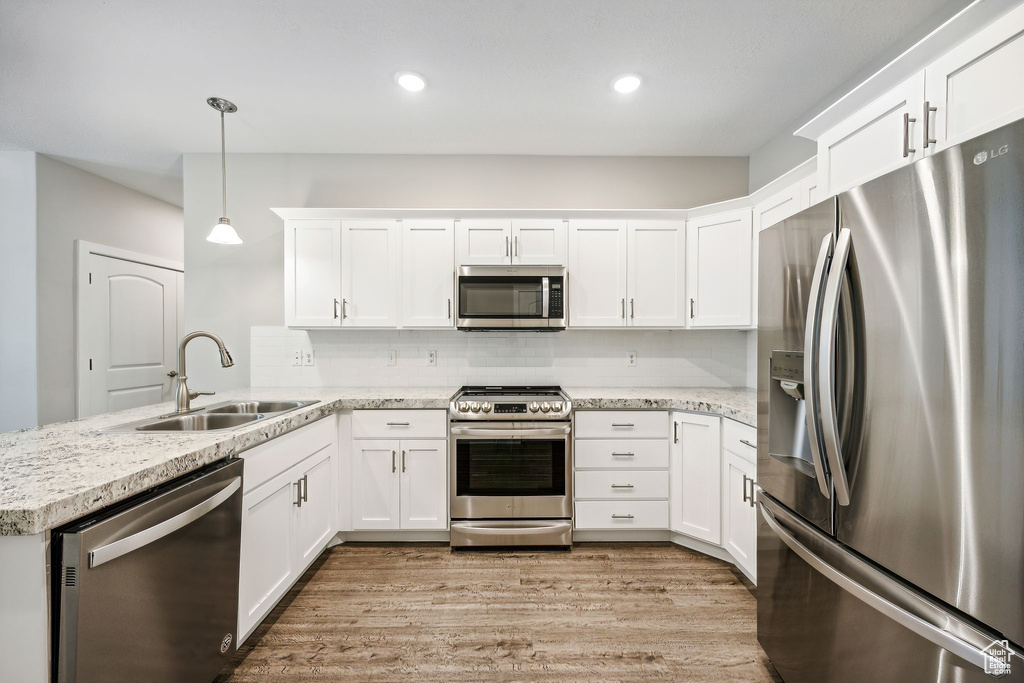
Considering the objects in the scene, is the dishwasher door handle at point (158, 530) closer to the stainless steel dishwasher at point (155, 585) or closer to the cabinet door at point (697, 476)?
the stainless steel dishwasher at point (155, 585)

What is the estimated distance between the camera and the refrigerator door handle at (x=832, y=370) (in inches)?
44.7

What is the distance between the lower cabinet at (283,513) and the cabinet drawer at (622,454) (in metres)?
1.53

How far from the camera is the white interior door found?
3518 mm

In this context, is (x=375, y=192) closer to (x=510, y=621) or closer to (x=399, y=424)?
(x=399, y=424)

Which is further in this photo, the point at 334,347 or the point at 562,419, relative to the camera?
the point at 334,347

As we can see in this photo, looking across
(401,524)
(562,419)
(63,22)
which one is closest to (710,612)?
(562,419)

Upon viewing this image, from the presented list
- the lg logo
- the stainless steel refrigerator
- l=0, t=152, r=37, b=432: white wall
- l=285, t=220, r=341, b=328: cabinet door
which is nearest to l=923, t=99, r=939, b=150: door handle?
the stainless steel refrigerator

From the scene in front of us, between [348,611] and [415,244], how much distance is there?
219 cm

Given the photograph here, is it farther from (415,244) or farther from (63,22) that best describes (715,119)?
(63,22)

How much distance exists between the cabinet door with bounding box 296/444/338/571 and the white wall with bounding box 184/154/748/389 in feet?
4.37

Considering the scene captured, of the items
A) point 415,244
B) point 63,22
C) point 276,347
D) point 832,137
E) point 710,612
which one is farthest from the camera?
point 276,347

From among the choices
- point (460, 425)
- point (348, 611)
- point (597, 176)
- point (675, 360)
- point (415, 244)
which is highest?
point (597, 176)

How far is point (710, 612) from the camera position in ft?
6.62

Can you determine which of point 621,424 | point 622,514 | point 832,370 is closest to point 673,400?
point 621,424
